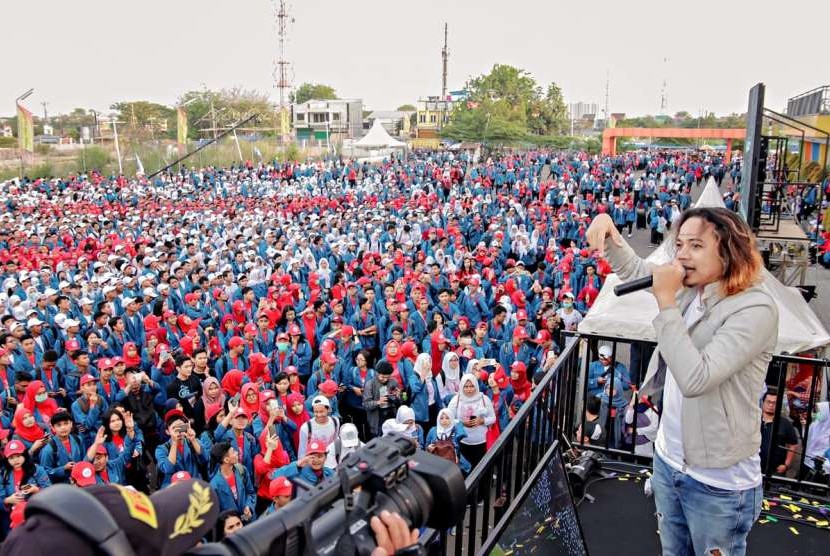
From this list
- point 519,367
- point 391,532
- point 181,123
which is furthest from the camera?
point 181,123

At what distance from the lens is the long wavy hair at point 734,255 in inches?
73.5

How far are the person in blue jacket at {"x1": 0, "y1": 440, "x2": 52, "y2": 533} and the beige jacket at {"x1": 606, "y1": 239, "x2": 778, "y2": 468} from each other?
527cm

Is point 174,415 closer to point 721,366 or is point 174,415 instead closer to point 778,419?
point 778,419

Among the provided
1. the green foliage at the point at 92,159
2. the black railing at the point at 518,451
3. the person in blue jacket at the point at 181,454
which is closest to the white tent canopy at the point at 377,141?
the green foliage at the point at 92,159

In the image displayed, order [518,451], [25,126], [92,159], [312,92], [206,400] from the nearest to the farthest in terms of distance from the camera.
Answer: [518,451], [206,400], [25,126], [92,159], [312,92]

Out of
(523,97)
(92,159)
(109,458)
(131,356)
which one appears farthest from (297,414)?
(523,97)

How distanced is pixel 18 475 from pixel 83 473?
657 millimetres

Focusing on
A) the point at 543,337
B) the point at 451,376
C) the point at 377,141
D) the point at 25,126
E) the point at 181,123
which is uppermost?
the point at 181,123

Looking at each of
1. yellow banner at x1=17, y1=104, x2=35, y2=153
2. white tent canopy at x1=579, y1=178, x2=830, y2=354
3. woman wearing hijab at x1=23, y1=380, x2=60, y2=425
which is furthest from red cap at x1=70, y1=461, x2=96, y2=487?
yellow banner at x1=17, y1=104, x2=35, y2=153

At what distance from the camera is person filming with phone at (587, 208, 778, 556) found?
177 cm

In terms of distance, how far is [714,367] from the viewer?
1733 millimetres

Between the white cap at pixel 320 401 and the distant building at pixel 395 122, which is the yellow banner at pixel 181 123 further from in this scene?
the distant building at pixel 395 122

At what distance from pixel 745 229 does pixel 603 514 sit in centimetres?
169

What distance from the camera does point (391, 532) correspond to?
128cm
